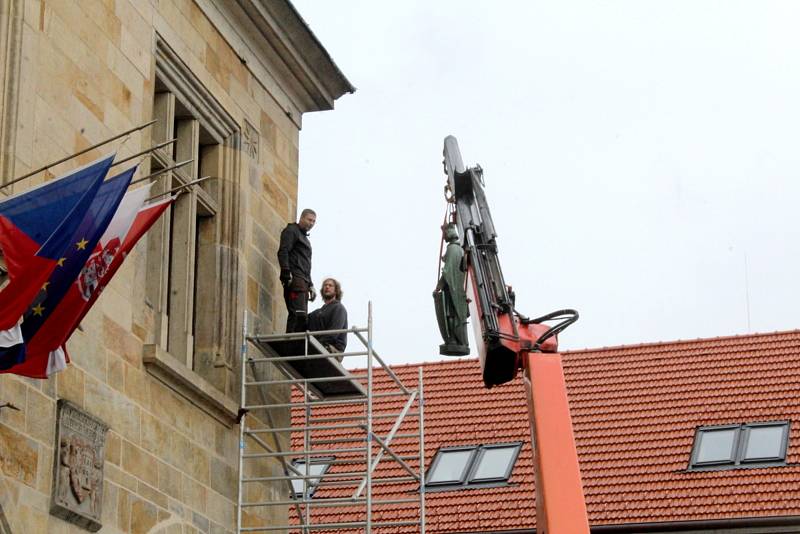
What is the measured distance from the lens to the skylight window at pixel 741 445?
24125 mm

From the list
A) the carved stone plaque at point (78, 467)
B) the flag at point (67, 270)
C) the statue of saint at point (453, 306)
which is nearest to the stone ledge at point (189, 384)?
the carved stone plaque at point (78, 467)

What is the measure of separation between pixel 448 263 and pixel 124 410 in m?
3.28

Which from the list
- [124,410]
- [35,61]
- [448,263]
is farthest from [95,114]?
[448,263]

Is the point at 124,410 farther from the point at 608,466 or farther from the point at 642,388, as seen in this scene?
the point at 642,388

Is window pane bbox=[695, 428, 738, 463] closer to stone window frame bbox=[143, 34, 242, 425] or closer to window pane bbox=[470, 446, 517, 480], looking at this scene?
window pane bbox=[470, 446, 517, 480]

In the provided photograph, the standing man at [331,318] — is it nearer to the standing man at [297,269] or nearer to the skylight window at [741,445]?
the standing man at [297,269]

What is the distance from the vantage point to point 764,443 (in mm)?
24297

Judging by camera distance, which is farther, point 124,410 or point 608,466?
point 608,466

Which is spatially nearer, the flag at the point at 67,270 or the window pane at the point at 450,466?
the flag at the point at 67,270

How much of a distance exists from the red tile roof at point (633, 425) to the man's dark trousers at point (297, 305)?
8.14 m

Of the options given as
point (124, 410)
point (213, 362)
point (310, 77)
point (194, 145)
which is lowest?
point (124, 410)

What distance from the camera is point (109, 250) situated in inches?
421

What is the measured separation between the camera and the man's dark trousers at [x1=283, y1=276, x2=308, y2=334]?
634 inches

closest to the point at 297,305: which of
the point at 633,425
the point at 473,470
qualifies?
the point at 473,470
